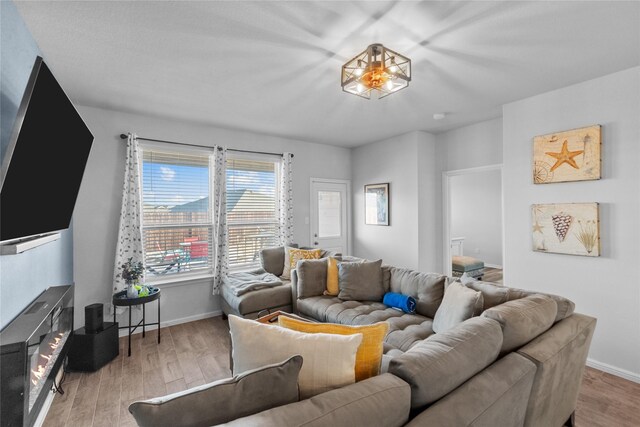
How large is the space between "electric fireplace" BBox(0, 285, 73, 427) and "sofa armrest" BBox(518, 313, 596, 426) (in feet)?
8.09

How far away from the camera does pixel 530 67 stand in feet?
8.02

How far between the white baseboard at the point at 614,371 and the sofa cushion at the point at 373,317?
1.70 metres

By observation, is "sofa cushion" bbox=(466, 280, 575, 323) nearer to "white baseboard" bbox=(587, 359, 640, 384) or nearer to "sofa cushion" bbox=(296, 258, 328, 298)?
"white baseboard" bbox=(587, 359, 640, 384)

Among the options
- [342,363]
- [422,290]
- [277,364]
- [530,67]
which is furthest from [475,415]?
[530,67]

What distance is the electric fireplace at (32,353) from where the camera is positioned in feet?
4.48

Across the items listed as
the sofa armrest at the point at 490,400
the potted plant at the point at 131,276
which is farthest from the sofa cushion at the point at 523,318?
the potted plant at the point at 131,276

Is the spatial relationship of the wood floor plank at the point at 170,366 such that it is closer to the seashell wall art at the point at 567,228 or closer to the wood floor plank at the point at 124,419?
the wood floor plank at the point at 124,419

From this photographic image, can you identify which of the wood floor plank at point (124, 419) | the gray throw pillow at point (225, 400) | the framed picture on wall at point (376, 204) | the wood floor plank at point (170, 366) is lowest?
the wood floor plank at point (124, 419)

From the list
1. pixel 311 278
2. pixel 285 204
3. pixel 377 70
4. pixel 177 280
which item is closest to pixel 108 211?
pixel 177 280

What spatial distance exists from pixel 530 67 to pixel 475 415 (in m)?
2.72

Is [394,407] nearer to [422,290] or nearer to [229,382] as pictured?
[229,382]

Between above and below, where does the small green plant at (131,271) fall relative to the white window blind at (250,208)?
below

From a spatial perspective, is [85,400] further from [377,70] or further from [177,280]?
[377,70]

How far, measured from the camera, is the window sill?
3.65m
